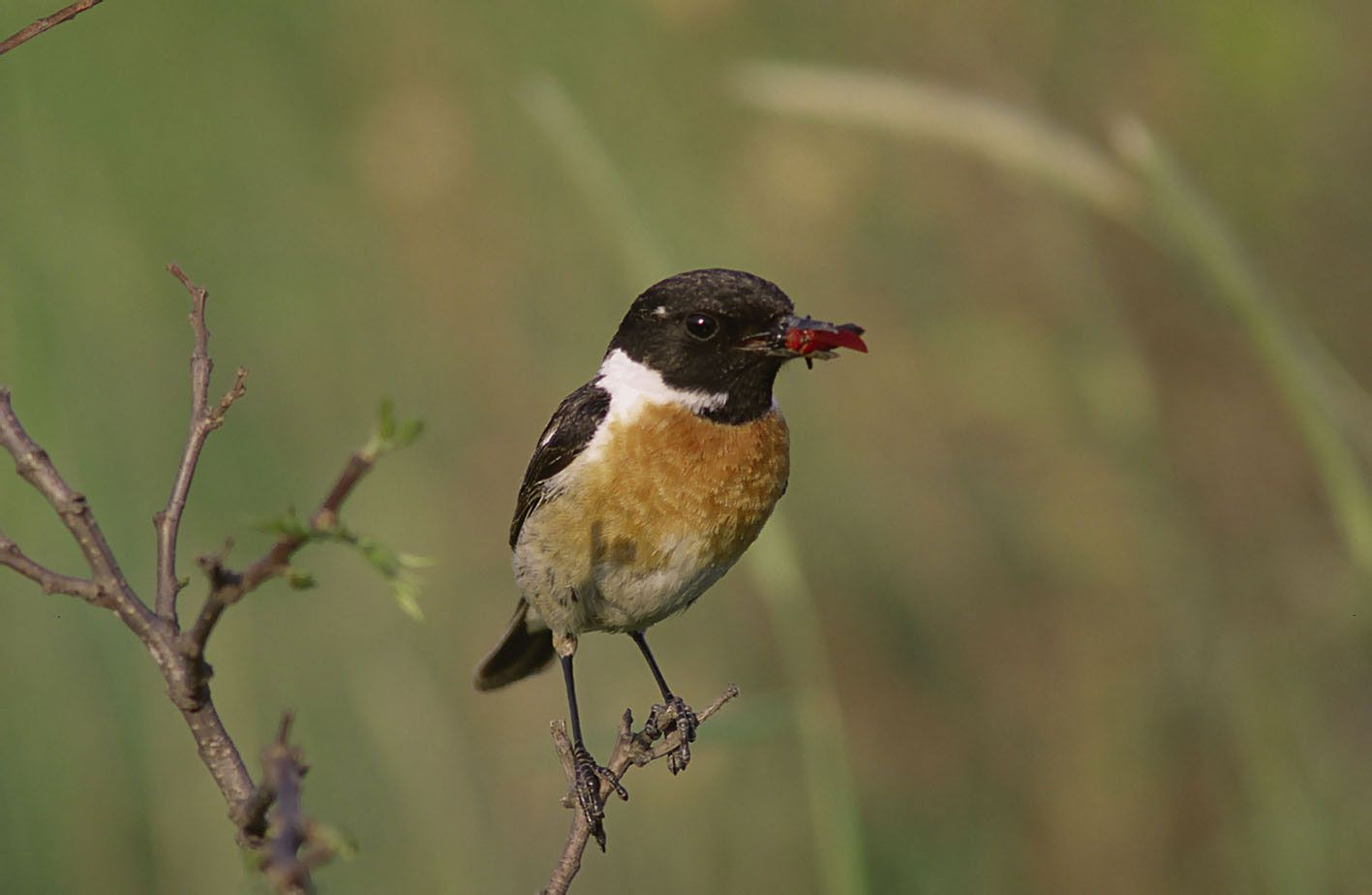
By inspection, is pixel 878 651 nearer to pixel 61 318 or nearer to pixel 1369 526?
pixel 1369 526

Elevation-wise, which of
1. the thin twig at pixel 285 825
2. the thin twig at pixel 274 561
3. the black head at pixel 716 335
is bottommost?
the thin twig at pixel 285 825

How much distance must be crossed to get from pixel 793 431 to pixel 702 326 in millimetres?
2208

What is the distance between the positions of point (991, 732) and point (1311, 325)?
1.83 m

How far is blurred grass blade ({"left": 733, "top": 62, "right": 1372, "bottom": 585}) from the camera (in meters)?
2.97

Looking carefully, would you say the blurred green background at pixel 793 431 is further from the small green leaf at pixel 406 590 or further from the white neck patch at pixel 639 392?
the small green leaf at pixel 406 590

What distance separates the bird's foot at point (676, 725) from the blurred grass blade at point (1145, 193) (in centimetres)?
130

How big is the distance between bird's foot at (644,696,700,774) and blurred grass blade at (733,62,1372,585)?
1.30 m

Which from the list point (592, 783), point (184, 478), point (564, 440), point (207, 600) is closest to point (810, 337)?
point (564, 440)

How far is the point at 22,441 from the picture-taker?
1.53 m

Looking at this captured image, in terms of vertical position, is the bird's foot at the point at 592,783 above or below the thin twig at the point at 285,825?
above

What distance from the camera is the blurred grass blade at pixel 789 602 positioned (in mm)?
2998

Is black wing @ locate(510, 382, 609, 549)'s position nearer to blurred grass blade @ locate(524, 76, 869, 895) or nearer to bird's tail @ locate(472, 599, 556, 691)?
blurred grass blade @ locate(524, 76, 869, 895)

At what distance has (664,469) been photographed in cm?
343

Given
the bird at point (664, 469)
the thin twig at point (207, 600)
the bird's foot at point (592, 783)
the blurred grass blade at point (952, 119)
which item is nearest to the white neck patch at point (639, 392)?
the bird at point (664, 469)
